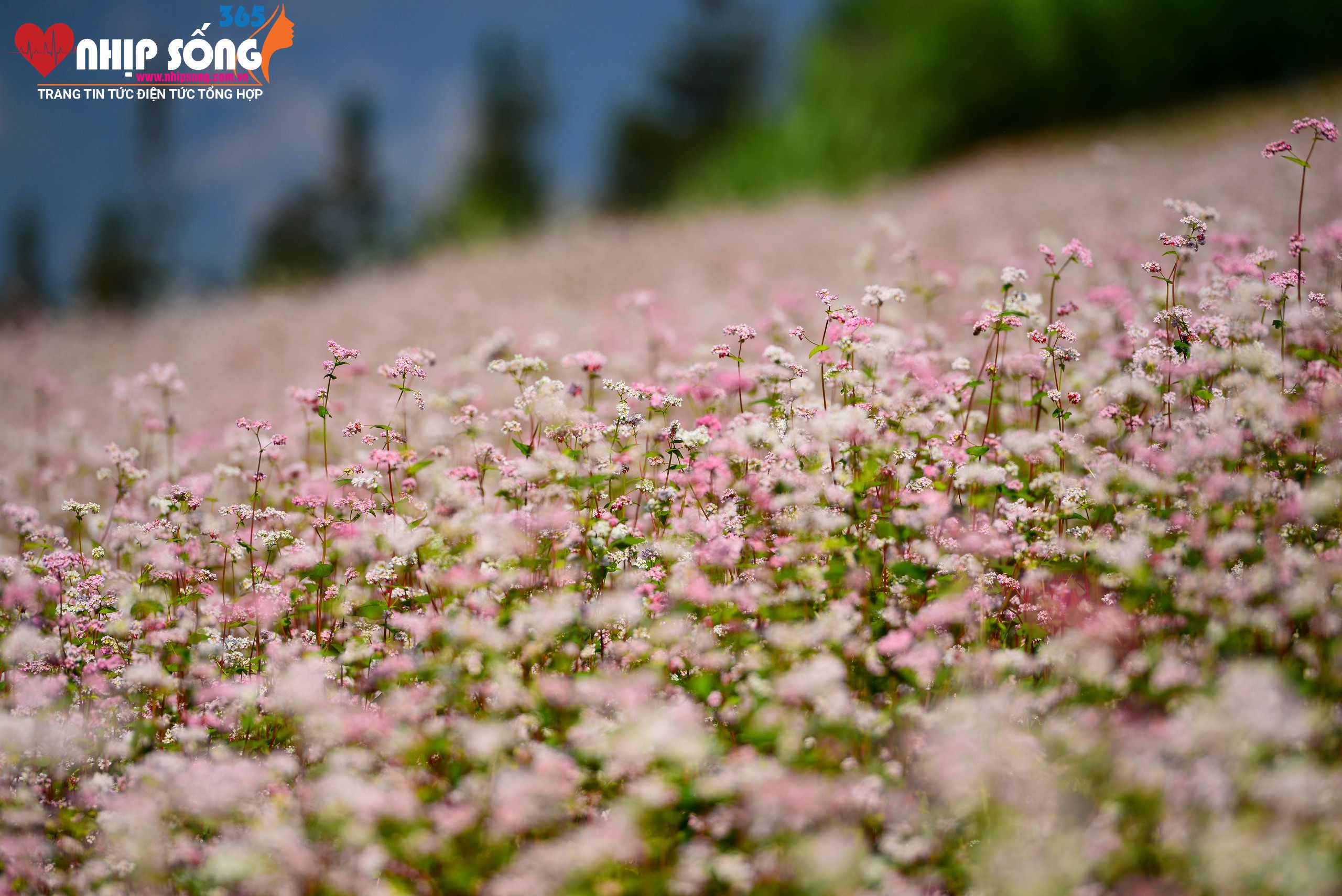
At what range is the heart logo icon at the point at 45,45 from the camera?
923cm

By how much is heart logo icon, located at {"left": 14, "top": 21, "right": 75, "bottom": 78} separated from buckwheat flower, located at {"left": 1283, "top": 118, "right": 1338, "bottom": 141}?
39.0ft

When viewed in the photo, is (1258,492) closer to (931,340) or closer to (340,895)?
(931,340)

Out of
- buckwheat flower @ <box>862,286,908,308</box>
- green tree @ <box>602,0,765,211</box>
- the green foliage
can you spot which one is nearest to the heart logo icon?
buckwheat flower @ <box>862,286,908,308</box>

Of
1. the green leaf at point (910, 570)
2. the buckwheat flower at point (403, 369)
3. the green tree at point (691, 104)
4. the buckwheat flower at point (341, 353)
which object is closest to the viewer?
the green leaf at point (910, 570)

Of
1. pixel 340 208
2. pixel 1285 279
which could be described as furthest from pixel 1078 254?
pixel 340 208

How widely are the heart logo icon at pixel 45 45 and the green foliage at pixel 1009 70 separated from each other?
19.1 metres

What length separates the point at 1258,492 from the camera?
10.4ft

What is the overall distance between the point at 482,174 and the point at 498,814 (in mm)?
50025

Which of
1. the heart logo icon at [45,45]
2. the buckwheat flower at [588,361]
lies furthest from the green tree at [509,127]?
the buckwheat flower at [588,361]

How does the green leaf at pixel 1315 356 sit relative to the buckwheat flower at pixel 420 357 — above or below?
below

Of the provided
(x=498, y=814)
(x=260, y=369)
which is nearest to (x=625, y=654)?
(x=498, y=814)

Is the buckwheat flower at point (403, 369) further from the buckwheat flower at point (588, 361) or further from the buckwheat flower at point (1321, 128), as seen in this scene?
the buckwheat flower at point (1321, 128)

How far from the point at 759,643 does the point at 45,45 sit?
11.7 m

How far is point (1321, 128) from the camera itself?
12.1 feet
